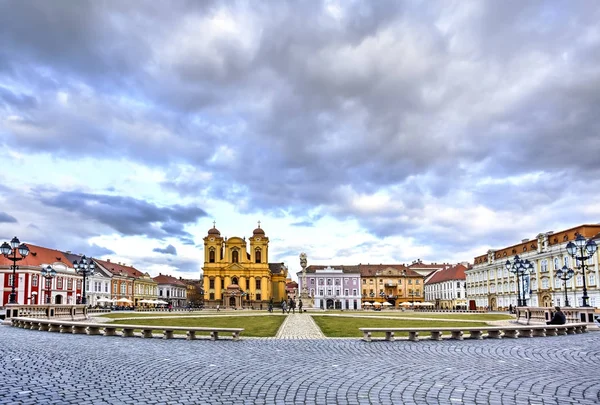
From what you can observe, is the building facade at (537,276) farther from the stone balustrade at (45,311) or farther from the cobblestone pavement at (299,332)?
the stone balustrade at (45,311)

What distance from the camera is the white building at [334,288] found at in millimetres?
112500

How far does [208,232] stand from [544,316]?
282 feet

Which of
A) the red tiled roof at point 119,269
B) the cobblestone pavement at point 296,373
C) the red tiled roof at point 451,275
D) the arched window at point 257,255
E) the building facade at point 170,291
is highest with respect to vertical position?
the arched window at point 257,255

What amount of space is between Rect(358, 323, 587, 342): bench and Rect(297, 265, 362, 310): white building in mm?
89610

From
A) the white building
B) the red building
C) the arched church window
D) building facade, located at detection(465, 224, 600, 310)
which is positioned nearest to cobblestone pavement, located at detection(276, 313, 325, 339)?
building facade, located at detection(465, 224, 600, 310)

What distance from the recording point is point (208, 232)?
109 m

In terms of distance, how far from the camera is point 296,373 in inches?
448

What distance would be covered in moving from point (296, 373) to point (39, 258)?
273 ft

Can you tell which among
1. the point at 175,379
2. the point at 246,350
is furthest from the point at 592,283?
the point at 175,379

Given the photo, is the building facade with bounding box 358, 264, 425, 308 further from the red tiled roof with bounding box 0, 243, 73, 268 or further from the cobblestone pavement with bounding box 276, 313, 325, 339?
the cobblestone pavement with bounding box 276, 313, 325, 339

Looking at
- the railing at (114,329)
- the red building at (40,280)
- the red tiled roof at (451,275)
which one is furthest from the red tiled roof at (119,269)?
the railing at (114,329)

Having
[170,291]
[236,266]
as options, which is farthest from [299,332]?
[170,291]

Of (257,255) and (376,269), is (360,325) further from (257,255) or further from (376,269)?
(376,269)

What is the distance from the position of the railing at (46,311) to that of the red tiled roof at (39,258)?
46436 millimetres
